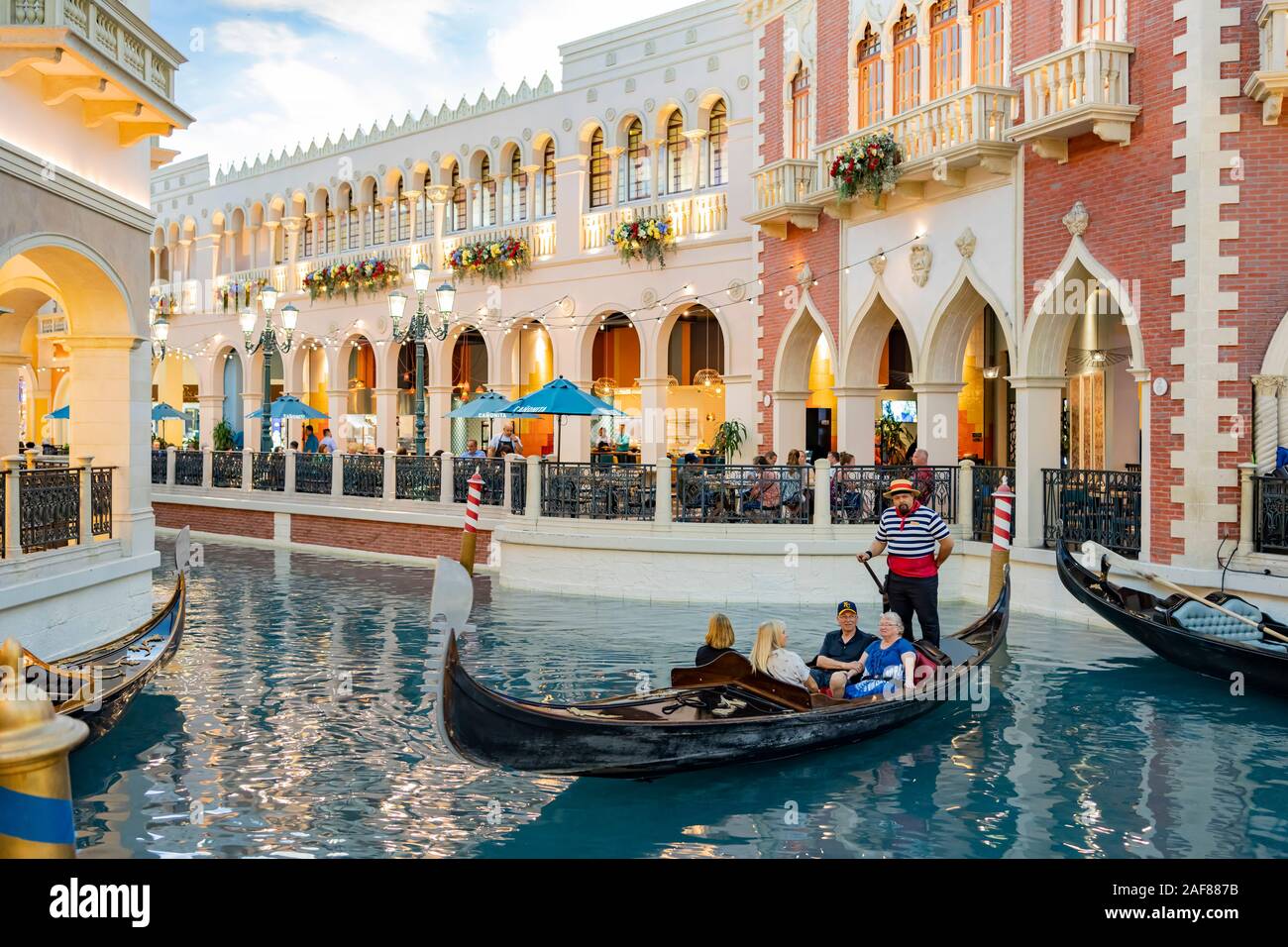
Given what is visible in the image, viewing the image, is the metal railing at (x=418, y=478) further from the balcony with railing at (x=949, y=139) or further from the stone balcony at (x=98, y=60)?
the stone balcony at (x=98, y=60)

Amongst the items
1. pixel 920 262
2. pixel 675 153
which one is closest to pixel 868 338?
pixel 920 262

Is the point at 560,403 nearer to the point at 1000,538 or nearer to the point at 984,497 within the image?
the point at 984,497

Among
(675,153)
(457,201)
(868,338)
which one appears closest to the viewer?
(868,338)

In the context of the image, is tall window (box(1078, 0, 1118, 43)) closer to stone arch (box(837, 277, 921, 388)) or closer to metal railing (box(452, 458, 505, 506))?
stone arch (box(837, 277, 921, 388))

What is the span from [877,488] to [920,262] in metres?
2.56

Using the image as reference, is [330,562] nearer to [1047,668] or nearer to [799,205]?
[799,205]

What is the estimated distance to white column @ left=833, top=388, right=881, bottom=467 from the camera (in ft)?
49.1

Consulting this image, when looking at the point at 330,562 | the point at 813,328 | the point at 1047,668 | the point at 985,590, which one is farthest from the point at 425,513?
the point at 1047,668

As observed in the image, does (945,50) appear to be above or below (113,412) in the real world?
above

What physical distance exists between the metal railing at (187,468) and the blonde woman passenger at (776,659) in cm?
1607

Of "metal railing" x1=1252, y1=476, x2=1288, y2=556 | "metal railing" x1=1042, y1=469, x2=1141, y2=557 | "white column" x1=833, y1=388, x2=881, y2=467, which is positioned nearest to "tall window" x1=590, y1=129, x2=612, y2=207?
"white column" x1=833, y1=388, x2=881, y2=467

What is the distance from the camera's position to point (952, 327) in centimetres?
1347
